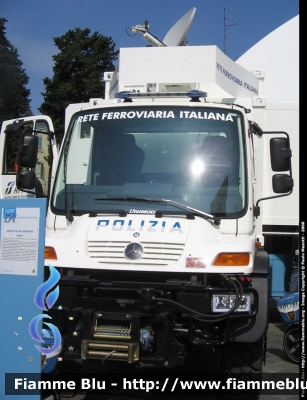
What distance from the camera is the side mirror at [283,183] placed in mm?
5512

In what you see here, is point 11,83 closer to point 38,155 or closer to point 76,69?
point 76,69

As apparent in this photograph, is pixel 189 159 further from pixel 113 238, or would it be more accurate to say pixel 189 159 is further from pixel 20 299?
pixel 20 299

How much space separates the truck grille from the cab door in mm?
1912

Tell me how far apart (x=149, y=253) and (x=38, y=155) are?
381 cm

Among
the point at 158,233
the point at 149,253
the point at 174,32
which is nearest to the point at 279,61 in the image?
the point at 174,32

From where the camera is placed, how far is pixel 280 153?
17.7 ft

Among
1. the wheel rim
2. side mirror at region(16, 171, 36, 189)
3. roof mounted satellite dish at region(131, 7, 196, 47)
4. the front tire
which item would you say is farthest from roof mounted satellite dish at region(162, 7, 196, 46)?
the front tire

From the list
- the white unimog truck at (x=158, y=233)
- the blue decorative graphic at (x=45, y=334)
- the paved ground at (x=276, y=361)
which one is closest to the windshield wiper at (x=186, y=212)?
the white unimog truck at (x=158, y=233)

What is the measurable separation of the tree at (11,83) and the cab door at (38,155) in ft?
86.7

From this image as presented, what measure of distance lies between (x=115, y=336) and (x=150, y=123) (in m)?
2.28

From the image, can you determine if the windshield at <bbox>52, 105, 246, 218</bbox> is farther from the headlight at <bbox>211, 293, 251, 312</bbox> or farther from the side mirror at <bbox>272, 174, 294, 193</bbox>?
the headlight at <bbox>211, 293, 251, 312</bbox>

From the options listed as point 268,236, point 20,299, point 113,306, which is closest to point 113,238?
point 113,306

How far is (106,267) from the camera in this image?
188 inches

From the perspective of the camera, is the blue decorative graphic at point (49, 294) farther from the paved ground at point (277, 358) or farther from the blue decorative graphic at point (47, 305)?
the paved ground at point (277, 358)
